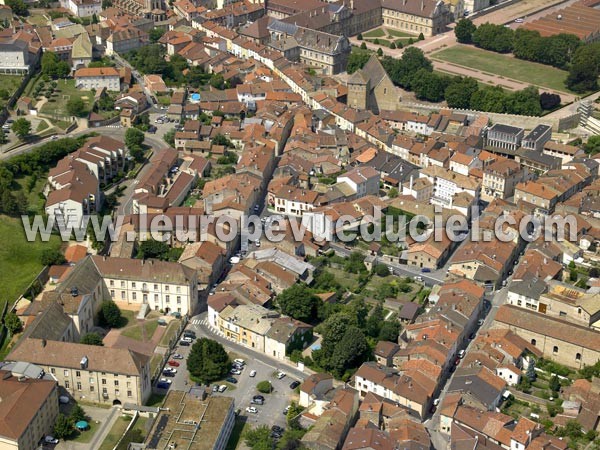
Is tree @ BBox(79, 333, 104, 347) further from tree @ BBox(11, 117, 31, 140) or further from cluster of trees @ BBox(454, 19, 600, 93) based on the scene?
cluster of trees @ BBox(454, 19, 600, 93)

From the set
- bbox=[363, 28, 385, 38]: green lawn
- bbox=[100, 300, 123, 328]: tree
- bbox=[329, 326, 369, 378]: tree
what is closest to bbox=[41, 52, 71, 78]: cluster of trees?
bbox=[363, 28, 385, 38]: green lawn

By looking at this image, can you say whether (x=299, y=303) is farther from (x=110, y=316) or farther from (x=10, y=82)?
(x=10, y=82)

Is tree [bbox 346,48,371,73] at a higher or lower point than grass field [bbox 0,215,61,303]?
higher

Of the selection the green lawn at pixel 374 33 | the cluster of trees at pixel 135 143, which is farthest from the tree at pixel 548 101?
the cluster of trees at pixel 135 143

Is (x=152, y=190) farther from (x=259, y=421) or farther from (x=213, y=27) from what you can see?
(x=213, y=27)

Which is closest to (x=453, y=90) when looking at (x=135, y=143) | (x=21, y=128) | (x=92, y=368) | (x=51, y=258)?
(x=135, y=143)

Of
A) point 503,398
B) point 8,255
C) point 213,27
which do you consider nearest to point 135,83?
point 213,27
